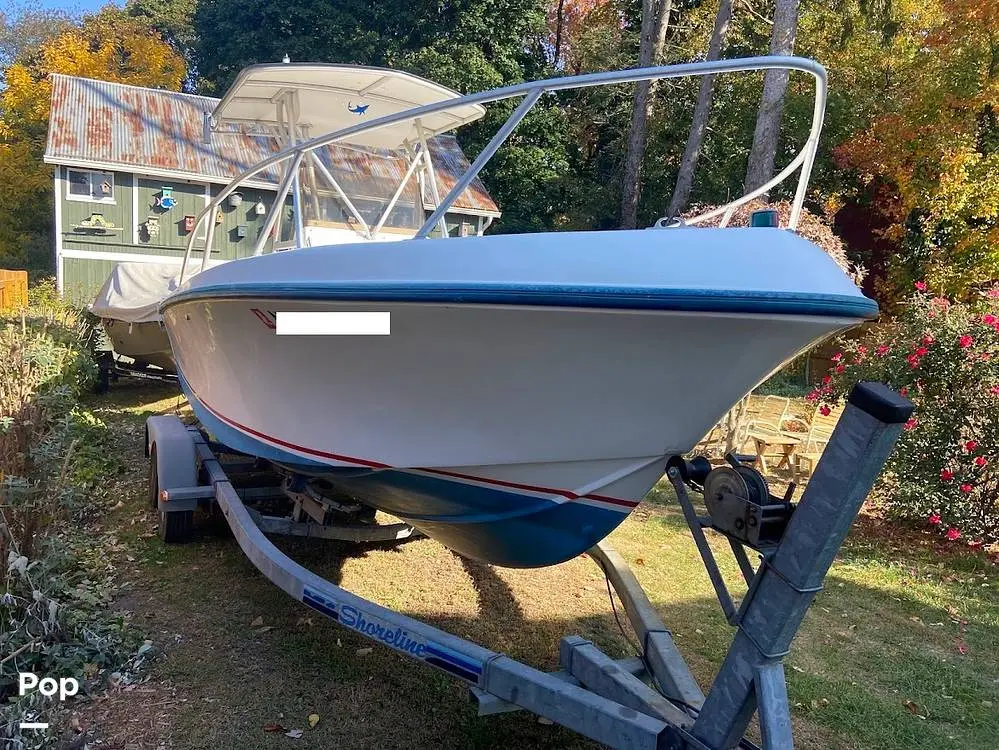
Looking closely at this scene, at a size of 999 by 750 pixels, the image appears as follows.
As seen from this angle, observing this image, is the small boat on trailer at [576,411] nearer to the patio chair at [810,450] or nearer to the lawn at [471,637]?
the lawn at [471,637]

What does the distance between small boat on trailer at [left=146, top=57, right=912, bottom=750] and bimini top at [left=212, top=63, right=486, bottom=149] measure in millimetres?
1409

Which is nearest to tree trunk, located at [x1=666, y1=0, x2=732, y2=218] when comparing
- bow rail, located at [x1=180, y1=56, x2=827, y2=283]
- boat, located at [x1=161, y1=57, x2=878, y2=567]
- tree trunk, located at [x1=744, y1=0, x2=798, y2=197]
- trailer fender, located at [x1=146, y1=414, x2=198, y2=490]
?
tree trunk, located at [x1=744, y1=0, x2=798, y2=197]

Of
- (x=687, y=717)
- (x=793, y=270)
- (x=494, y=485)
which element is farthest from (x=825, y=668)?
(x=793, y=270)

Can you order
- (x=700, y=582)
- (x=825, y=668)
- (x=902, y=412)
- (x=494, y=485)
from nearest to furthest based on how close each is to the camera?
1. (x=902, y=412)
2. (x=494, y=485)
3. (x=825, y=668)
4. (x=700, y=582)

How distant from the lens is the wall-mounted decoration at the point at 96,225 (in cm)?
1616

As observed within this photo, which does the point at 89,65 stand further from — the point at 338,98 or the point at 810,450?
the point at 810,450

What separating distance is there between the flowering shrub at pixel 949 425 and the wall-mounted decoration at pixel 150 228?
15.6 meters

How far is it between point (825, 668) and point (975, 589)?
5.80 ft

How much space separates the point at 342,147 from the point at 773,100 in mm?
10126

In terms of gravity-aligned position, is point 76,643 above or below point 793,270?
below

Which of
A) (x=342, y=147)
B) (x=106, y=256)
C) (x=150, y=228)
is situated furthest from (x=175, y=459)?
(x=150, y=228)

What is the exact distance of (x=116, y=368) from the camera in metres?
9.58

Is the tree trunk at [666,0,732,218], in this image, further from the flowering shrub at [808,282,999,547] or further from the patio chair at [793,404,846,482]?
the flowering shrub at [808,282,999,547]

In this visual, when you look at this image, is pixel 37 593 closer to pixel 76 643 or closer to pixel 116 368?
pixel 76 643
